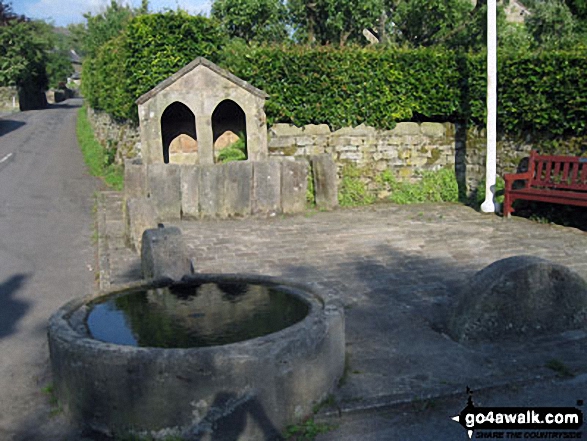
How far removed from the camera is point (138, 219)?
325 inches

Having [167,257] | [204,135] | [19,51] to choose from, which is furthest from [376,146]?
[19,51]

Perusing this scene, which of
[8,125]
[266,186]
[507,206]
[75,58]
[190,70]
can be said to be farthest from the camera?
[75,58]

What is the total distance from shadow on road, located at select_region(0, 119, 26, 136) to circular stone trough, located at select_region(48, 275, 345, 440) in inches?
1054

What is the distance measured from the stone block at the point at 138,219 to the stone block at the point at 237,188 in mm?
1775

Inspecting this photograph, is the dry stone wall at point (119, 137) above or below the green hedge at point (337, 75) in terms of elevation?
below

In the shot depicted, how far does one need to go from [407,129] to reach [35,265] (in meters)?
7.59

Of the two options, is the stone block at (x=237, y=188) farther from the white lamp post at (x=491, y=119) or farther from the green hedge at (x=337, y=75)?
the white lamp post at (x=491, y=119)

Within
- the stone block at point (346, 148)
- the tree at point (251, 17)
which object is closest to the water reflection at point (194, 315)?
the stone block at point (346, 148)

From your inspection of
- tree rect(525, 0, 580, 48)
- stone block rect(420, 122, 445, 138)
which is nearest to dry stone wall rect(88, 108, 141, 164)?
stone block rect(420, 122, 445, 138)

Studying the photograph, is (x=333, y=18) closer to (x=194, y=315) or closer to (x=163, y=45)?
(x=163, y=45)

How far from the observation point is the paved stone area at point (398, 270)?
161 inches

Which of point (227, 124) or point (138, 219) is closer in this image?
point (138, 219)

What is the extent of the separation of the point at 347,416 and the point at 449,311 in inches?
64.8

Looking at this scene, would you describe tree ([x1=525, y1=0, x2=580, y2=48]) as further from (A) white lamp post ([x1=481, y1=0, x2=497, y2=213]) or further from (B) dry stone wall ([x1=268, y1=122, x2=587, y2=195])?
(A) white lamp post ([x1=481, y1=0, x2=497, y2=213])
